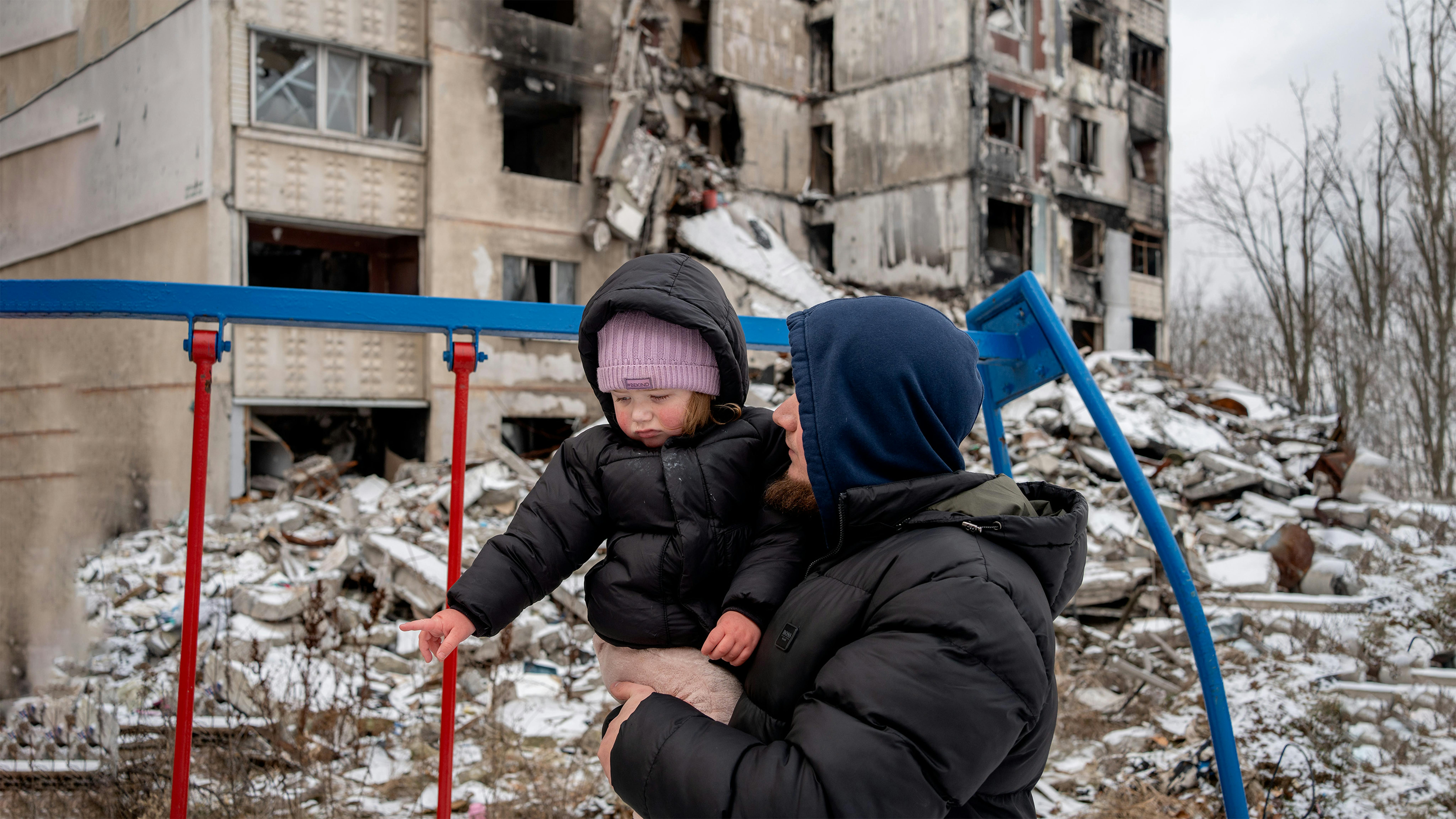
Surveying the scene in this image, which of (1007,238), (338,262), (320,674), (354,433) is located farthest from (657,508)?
(1007,238)

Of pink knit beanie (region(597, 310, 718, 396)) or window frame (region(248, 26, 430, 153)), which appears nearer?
pink knit beanie (region(597, 310, 718, 396))

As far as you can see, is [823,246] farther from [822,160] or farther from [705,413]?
[705,413]

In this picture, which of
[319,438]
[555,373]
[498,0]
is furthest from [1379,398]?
[319,438]

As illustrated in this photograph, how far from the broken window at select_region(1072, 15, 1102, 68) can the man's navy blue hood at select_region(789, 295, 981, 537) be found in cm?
2269

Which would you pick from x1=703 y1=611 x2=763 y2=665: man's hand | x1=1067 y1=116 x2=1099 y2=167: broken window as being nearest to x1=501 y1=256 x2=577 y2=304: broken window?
x1=703 y1=611 x2=763 y2=665: man's hand

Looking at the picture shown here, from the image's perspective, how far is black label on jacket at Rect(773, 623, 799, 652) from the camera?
1.43 metres

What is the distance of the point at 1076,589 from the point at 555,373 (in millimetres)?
12703

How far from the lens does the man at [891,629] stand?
117 cm

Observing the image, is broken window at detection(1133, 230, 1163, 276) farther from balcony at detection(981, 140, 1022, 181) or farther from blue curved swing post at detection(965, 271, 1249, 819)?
blue curved swing post at detection(965, 271, 1249, 819)

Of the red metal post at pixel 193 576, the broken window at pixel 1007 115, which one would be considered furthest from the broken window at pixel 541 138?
the red metal post at pixel 193 576

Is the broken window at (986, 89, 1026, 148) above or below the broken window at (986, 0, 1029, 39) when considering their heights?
below

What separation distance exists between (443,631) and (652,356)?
70cm

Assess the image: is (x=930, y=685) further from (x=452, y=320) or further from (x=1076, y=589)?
(x=452, y=320)

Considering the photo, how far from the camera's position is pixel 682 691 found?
171 centimetres
